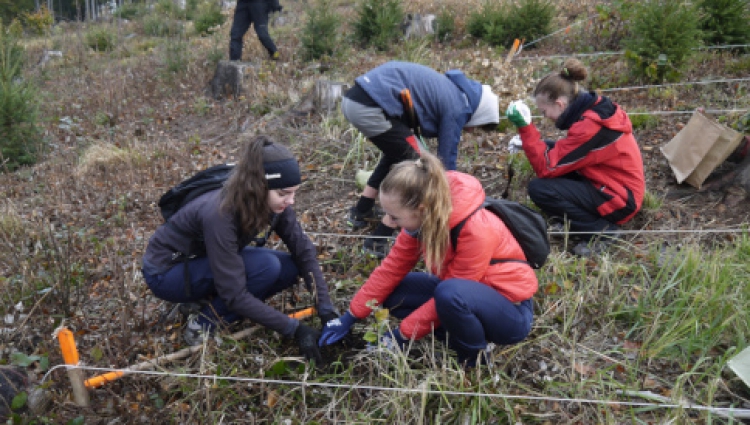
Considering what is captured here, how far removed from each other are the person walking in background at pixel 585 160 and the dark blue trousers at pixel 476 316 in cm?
127

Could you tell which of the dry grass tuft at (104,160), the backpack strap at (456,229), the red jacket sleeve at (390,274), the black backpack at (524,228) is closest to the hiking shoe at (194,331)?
the red jacket sleeve at (390,274)

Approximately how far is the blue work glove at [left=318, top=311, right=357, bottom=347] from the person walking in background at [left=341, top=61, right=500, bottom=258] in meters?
0.97

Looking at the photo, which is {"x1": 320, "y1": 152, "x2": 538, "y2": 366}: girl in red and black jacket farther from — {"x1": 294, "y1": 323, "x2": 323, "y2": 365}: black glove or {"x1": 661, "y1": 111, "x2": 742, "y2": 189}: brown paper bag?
{"x1": 661, "y1": 111, "x2": 742, "y2": 189}: brown paper bag

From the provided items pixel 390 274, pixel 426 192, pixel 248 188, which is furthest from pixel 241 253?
pixel 426 192

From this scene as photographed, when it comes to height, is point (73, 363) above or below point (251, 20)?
below

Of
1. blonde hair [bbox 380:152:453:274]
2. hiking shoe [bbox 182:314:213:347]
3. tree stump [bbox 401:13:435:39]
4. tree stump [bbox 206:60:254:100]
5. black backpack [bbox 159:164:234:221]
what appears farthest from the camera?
tree stump [bbox 401:13:435:39]

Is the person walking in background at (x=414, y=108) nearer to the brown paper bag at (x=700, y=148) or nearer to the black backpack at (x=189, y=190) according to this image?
the black backpack at (x=189, y=190)

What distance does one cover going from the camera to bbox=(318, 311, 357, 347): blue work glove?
2.68 metres

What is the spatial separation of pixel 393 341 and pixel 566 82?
6.90ft

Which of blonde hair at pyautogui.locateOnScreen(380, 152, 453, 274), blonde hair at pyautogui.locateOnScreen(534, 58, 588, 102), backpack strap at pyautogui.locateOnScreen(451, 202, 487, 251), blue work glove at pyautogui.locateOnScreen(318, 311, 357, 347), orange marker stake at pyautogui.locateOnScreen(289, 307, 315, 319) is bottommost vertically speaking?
orange marker stake at pyautogui.locateOnScreen(289, 307, 315, 319)

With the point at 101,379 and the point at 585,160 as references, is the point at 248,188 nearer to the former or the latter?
the point at 101,379

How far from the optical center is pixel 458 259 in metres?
2.37

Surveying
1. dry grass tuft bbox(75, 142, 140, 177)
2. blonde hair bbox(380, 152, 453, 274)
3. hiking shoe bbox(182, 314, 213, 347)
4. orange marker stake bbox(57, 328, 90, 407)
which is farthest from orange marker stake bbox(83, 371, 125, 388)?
dry grass tuft bbox(75, 142, 140, 177)

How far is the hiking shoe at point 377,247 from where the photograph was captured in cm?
361
